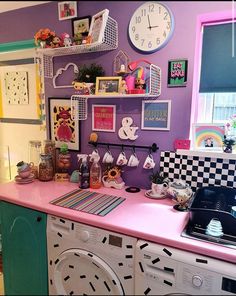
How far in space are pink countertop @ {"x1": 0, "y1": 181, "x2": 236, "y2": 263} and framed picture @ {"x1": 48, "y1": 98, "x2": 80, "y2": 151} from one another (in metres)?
0.40

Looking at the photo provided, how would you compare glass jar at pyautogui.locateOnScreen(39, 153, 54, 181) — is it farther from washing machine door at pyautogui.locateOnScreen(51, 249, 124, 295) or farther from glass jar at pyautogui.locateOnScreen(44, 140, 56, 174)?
washing machine door at pyautogui.locateOnScreen(51, 249, 124, 295)

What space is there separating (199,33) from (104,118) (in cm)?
84

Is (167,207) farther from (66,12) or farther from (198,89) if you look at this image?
(66,12)

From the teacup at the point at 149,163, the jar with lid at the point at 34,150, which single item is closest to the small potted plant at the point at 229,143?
the teacup at the point at 149,163

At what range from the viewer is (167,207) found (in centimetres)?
138

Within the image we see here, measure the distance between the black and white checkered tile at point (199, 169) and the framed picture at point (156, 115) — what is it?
189mm

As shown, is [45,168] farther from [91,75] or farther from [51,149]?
[91,75]

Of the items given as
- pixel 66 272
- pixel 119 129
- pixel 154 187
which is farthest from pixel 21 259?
pixel 119 129

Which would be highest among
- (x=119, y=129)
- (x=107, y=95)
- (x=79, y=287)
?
(x=107, y=95)

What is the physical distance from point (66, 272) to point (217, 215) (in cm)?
90

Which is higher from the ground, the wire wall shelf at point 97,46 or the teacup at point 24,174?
the wire wall shelf at point 97,46

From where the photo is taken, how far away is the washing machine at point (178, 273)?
934 mm

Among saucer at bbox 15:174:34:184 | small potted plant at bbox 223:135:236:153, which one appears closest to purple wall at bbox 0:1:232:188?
small potted plant at bbox 223:135:236:153

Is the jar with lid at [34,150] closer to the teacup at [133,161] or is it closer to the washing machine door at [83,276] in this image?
the teacup at [133,161]
